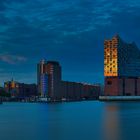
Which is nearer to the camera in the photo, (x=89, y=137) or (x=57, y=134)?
(x=89, y=137)

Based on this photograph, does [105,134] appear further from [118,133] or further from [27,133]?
[27,133]

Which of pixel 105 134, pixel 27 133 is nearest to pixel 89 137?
pixel 105 134

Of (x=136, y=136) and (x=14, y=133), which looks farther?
(x=14, y=133)

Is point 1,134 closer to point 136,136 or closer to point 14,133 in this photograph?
point 14,133

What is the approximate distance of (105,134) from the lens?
51.1 metres

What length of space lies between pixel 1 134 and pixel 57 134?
21.3 ft

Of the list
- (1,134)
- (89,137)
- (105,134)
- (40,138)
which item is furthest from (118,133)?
(1,134)

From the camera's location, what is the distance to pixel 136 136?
160 feet

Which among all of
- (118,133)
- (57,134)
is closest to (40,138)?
(57,134)

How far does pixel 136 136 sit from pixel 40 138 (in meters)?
10.3

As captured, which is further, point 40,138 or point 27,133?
point 27,133

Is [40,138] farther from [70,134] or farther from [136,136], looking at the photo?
[136,136]

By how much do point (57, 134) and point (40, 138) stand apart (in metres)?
4.66

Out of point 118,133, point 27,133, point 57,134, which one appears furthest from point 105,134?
point 27,133
